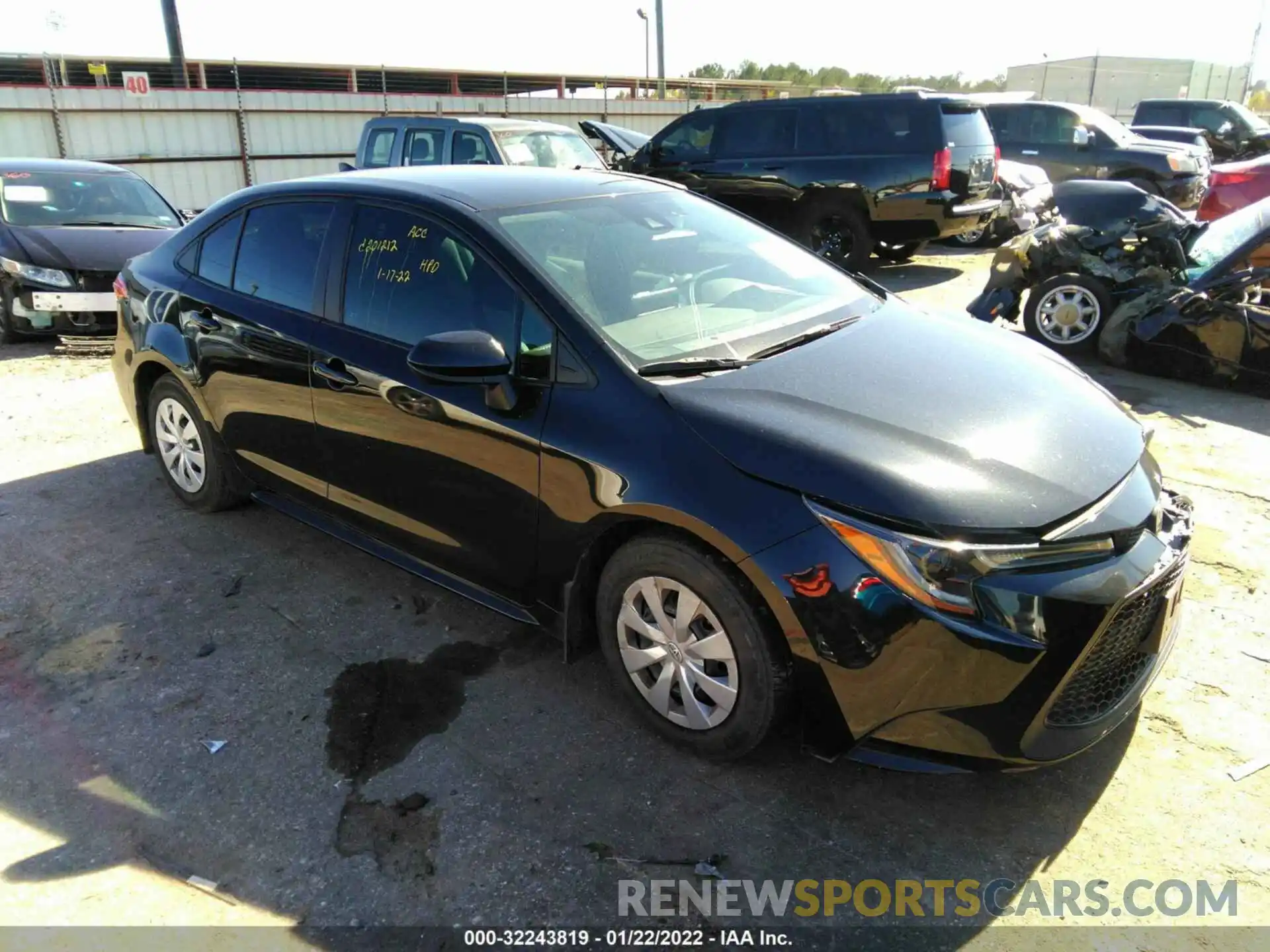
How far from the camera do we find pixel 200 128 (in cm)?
1744

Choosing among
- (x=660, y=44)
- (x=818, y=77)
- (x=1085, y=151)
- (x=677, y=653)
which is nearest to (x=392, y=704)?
(x=677, y=653)

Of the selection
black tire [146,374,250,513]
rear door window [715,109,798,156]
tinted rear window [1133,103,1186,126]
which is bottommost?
black tire [146,374,250,513]

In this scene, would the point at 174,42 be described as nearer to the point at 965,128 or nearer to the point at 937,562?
the point at 965,128

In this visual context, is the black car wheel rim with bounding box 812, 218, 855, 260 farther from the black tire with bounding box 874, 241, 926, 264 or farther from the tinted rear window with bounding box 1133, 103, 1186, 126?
the tinted rear window with bounding box 1133, 103, 1186, 126

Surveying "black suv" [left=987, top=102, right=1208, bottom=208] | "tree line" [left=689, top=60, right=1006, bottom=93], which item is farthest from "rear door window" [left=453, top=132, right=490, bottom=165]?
"tree line" [left=689, top=60, right=1006, bottom=93]

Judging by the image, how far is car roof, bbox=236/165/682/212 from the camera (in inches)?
136

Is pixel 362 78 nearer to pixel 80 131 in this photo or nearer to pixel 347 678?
pixel 80 131

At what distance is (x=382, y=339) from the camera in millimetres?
3398

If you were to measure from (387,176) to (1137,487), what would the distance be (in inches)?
119

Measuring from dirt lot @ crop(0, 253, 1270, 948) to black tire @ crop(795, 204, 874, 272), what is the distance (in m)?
7.11

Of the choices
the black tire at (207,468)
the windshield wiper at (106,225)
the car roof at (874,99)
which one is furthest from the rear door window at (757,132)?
the black tire at (207,468)

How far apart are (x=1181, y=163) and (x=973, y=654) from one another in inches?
596

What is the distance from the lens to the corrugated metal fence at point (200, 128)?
51.1ft

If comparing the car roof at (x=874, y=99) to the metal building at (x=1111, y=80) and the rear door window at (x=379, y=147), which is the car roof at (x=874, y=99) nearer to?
the rear door window at (x=379, y=147)
